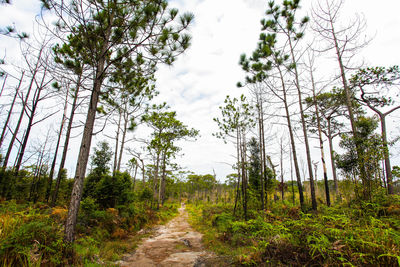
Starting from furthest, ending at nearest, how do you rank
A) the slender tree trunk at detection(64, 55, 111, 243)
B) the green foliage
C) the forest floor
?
the forest floor < the slender tree trunk at detection(64, 55, 111, 243) < the green foliage

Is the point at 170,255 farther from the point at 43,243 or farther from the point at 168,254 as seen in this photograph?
the point at 43,243

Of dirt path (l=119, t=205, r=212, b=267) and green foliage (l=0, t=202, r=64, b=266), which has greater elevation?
green foliage (l=0, t=202, r=64, b=266)

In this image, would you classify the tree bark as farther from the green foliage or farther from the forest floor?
the forest floor

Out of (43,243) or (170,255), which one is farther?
(170,255)

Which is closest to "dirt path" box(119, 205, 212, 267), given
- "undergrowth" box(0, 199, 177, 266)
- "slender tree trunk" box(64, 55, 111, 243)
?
"undergrowth" box(0, 199, 177, 266)

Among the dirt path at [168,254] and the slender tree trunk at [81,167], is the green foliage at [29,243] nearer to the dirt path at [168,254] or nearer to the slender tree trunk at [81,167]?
the slender tree trunk at [81,167]

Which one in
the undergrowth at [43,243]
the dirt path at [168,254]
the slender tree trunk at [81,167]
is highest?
the slender tree trunk at [81,167]

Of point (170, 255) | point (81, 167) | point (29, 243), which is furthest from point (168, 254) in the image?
point (81, 167)

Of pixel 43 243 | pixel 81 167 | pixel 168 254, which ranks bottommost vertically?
pixel 168 254

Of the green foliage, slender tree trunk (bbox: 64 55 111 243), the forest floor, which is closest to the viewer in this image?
the green foliage

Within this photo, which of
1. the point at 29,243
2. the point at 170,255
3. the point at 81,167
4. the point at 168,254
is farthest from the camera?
the point at 168,254

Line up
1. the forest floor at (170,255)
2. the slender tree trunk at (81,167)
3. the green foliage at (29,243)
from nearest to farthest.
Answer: the green foliage at (29,243) → the slender tree trunk at (81,167) → the forest floor at (170,255)

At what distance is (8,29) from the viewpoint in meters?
4.75

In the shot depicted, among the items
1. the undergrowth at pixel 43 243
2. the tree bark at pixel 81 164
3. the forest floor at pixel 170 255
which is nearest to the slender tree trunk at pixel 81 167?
the tree bark at pixel 81 164
